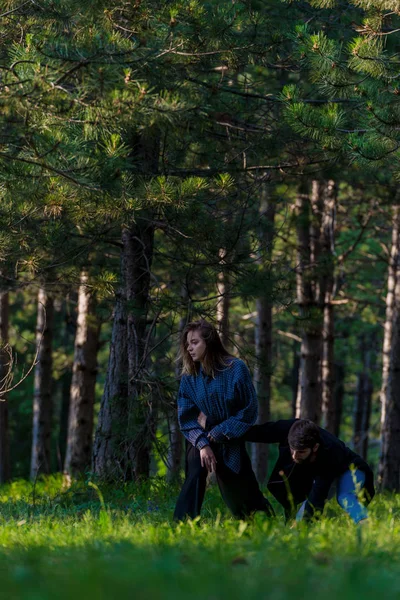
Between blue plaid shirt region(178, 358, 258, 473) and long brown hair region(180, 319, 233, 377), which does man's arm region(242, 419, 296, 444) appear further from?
long brown hair region(180, 319, 233, 377)

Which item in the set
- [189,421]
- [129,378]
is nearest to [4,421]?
[129,378]

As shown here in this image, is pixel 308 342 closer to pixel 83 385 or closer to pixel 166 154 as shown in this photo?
pixel 83 385

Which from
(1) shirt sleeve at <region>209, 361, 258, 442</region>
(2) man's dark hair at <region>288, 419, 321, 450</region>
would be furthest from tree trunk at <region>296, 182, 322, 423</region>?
(2) man's dark hair at <region>288, 419, 321, 450</region>

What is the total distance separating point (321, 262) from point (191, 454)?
7.32 metres

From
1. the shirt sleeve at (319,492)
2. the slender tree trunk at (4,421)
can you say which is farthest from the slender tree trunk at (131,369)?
the slender tree trunk at (4,421)

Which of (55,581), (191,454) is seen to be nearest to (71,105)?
(191,454)

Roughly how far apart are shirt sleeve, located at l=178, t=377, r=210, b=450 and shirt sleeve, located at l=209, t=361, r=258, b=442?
0.10 metres

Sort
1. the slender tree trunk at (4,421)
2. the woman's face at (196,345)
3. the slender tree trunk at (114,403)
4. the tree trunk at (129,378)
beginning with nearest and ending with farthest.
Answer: the woman's face at (196,345), the tree trunk at (129,378), the slender tree trunk at (114,403), the slender tree trunk at (4,421)

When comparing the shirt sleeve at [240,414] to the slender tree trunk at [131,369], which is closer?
the shirt sleeve at [240,414]

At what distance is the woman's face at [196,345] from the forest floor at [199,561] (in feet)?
4.44

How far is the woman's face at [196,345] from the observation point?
6957 millimetres

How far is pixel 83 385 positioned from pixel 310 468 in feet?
30.3

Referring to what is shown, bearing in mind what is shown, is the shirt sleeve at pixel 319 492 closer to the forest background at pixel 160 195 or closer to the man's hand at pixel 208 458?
the forest background at pixel 160 195

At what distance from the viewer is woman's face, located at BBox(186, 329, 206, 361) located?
6.96 m
